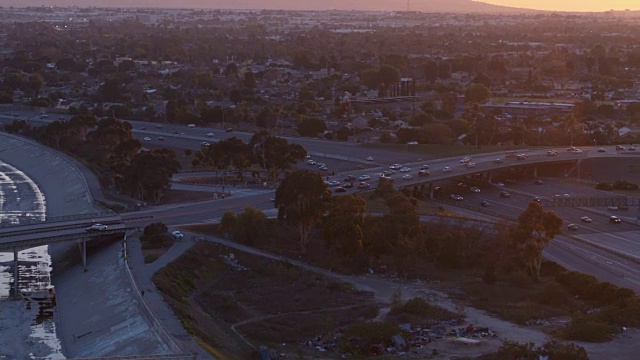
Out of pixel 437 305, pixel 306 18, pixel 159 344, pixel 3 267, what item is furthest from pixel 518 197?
pixel 306 18

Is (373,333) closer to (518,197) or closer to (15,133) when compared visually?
(518,197)

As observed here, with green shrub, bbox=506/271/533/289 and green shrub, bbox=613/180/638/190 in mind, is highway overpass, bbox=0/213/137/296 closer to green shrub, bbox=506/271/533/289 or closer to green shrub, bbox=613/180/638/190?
green shrub, bbox=506/271/533/289

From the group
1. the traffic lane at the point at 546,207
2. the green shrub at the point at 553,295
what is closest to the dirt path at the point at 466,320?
the green shrub at the point at 553,295

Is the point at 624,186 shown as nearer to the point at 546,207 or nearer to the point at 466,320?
the point at 546,207

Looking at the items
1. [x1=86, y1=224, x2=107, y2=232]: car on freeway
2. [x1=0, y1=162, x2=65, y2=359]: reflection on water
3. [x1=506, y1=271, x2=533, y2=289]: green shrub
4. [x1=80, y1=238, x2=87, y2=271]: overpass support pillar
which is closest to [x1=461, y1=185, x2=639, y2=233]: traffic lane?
[x1=506, y1=271, x2=533, y2=289]: green shrub

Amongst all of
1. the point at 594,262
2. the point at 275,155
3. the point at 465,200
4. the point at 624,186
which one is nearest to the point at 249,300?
the point at 594,262
